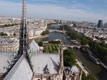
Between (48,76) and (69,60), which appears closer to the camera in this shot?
(48,76)

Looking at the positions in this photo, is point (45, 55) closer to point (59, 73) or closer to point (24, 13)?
point (59, 73)

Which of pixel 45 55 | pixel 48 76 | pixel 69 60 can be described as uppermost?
pixel 45 55

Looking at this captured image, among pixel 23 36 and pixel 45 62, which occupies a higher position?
pixel 23 36

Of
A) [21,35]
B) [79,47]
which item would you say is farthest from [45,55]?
[79,47]

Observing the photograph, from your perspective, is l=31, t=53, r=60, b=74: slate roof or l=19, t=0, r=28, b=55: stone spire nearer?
l=19, t=0, r=28, b=55: stone spire

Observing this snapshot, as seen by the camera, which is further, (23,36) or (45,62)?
(45,62)

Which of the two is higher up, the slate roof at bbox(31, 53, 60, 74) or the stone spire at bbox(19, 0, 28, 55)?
the stone spire at bbox(19, 0, 28, 55)

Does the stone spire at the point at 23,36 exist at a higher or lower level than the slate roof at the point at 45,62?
higher

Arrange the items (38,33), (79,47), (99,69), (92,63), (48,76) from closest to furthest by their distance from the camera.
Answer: (48,76), (99,69), (92,63), (79,47), (38,33)

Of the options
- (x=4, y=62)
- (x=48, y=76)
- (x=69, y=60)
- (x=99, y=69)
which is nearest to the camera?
(x=48, y=76)

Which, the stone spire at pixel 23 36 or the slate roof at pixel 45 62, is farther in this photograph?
the slate roof at pixel 45 62

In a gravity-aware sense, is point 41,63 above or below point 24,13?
below
